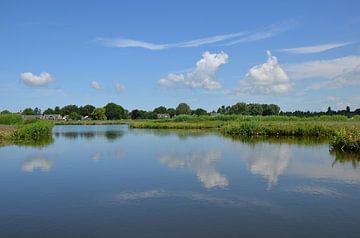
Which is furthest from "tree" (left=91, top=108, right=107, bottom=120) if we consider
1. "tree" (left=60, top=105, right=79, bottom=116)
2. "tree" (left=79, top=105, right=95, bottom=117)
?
"tree" (left=60, top=105, right=79, bottom=116)

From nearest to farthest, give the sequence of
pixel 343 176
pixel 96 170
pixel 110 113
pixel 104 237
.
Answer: pixel 104 237
pixel 343 176
pixel 96 170
pixel 110 113

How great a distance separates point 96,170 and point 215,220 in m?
8.94

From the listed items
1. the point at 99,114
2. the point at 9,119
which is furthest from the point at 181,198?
the point at 99,114

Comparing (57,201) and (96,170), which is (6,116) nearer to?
(96,170)

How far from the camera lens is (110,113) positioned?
13000cm

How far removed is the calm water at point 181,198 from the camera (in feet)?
26.7

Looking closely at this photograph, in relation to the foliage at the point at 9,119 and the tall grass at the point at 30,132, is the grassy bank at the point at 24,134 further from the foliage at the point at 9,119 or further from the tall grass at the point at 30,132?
the foliage at the point at 9,119

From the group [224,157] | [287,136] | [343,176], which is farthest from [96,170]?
[287,136]

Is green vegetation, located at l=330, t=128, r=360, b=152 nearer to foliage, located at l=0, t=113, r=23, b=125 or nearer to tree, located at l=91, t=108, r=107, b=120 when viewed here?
foliage, located at l=0, t=113, r=23, b=125

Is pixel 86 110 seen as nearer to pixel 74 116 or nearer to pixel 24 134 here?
pixel 74 116

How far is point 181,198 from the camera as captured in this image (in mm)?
10875

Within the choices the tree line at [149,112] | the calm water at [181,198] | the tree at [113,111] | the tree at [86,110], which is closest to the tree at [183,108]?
the tree line at [149,112]

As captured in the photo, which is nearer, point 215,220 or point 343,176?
point 215,220

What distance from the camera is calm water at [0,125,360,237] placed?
8125 millimetres
